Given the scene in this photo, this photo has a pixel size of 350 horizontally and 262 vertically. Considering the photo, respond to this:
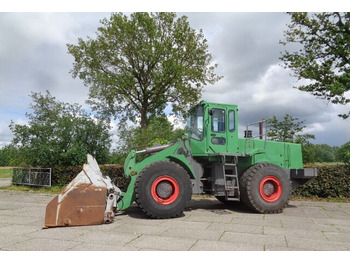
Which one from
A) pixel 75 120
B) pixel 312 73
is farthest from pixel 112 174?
pixel 312 73

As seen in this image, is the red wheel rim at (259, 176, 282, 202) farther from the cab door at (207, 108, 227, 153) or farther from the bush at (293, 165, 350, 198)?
the bush at (293, 165, 350, 198)

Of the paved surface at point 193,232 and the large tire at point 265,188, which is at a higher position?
the large tire at point 265,188

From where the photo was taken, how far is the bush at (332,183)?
10.5 m

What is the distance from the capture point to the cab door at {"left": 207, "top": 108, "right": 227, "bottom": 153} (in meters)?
7.63

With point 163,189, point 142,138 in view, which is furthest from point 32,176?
point 163,189

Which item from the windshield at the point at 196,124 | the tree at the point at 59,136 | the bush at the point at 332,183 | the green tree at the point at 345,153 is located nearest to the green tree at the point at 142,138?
the tree at the point at 59,136

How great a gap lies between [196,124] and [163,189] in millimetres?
2097

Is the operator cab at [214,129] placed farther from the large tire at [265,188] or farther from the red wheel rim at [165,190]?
the red wheel rim at [165,190]

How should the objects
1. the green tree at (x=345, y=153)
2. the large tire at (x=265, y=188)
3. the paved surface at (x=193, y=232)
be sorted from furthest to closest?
the green tree at (x=345, y=153) → the large tire at (x=265, y=188) → the paved surface at (x=193, y=232)

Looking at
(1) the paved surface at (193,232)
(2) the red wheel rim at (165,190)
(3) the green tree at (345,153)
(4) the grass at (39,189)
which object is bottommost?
(1) the paved surface at (193,232)

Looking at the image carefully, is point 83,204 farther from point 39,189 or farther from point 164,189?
point 39,189

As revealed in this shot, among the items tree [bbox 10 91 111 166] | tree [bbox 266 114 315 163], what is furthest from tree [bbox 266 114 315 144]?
tree [bbox 10 91 111 166]

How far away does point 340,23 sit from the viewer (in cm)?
1298

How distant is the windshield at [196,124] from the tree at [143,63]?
39.9 ft
